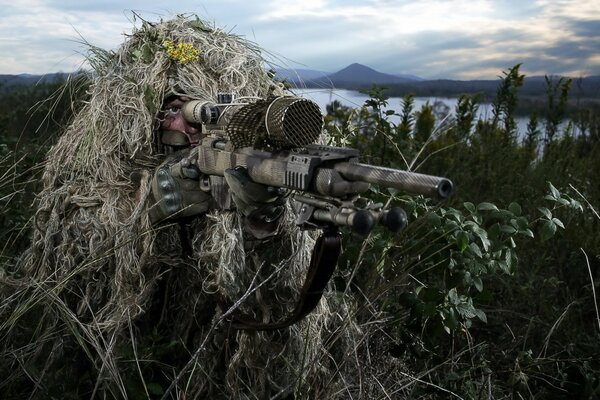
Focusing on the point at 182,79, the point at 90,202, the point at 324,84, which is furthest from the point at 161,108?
the point at 324,84

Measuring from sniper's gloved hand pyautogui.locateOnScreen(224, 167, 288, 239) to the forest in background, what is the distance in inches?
18.1

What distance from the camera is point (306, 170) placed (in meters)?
1.90

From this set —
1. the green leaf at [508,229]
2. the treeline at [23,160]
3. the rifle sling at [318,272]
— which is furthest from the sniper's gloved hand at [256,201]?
the treeline at [23,160]

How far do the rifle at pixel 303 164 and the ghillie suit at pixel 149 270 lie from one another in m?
0.34

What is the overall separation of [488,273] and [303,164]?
2.17 m

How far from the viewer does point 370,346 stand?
10.1ft

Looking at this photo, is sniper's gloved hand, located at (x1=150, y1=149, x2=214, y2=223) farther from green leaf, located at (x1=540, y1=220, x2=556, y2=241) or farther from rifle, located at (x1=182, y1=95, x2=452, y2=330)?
green leaf, located at (x1=540, y1=220, x2=556, y2=241)

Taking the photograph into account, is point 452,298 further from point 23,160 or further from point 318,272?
point 23,160

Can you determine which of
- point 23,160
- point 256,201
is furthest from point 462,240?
point 23,160

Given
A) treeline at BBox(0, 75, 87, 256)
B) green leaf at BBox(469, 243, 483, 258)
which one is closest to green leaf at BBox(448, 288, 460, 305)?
green leaf at BBox(469, 243, 483, 258)

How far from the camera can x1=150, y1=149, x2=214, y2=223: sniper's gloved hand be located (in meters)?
2.60

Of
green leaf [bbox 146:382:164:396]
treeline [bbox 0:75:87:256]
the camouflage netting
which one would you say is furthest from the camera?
treeline [bbox 0:75:87:256]

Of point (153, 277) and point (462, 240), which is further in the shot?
point (153, 277)

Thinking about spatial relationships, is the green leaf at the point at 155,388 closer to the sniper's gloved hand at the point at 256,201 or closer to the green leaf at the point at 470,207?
the sniper's gloved hand at the point at 256,201
